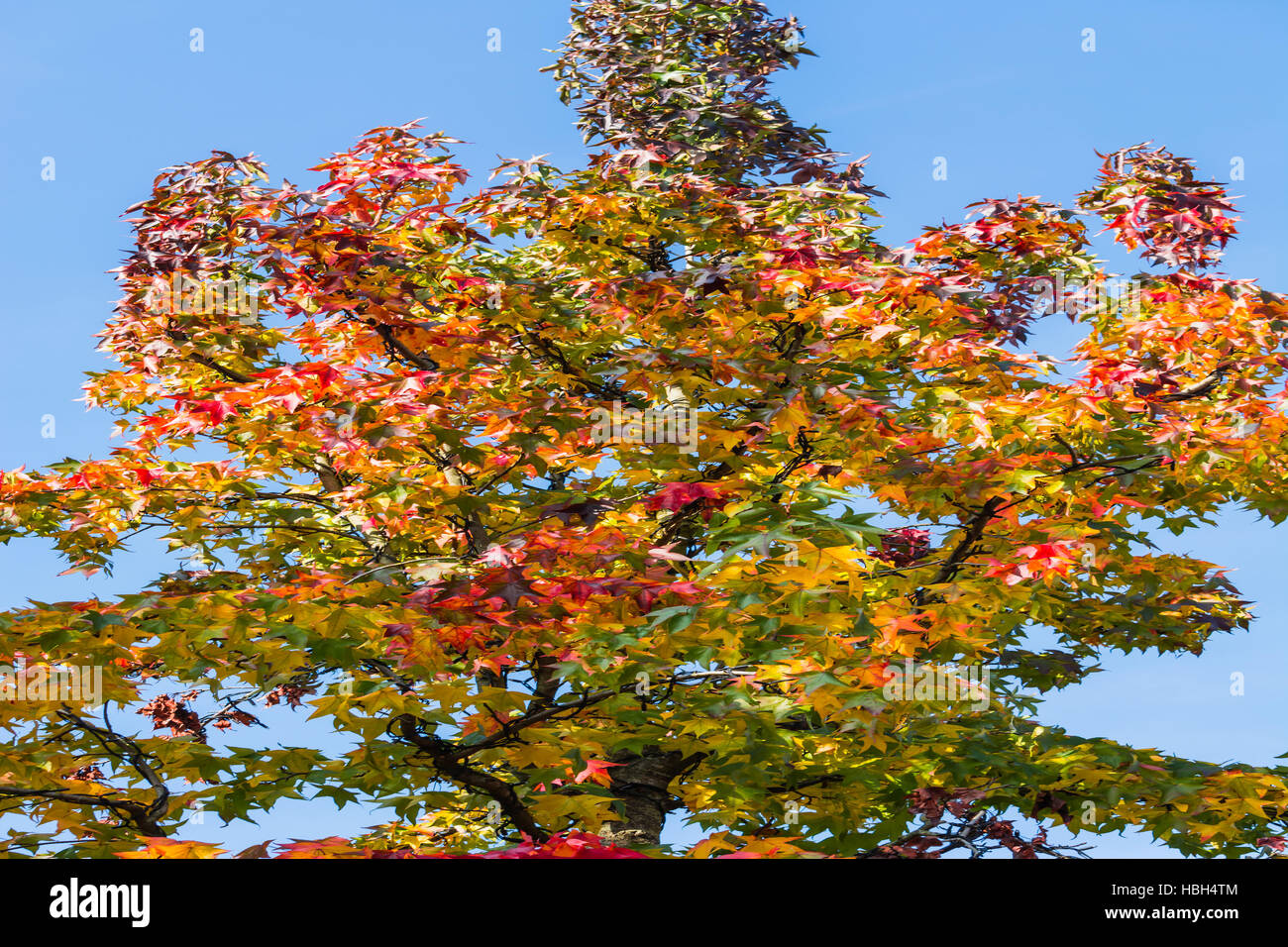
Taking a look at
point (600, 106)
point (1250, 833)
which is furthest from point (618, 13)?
point (1250, 833)

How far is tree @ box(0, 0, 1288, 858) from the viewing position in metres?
6.92

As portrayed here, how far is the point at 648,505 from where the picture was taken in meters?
7.55

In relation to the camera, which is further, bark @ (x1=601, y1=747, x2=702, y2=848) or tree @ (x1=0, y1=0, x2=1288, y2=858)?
bark @ (x1=601, y1=747, x2=702, y2=848)

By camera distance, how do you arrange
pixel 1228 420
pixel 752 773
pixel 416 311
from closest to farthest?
pixel 752 773 → pixel 1228 420 → pixel 416 311

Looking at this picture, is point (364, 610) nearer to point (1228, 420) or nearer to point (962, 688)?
point (962, 688)

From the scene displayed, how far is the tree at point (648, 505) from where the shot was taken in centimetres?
692

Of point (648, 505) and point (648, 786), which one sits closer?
point (648, 505)

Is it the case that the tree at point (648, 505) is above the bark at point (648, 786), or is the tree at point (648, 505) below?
above

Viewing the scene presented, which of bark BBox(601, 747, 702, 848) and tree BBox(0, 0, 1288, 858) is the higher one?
tree BBox(0, 0, 1288, 858)

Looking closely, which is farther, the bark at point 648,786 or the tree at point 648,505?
the bark at point 648,786

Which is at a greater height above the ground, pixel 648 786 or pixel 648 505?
pixel 648 505

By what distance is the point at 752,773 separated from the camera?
7.79m
